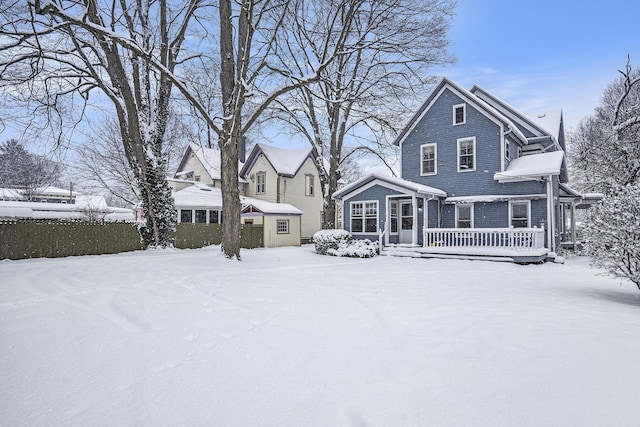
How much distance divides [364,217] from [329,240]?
7.83 ft

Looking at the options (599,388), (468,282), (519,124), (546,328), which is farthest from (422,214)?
(599,388)

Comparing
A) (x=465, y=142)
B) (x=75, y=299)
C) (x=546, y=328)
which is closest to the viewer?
(x=546, y=328)

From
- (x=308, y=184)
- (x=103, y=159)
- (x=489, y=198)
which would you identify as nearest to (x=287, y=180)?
(x=308, y=184)

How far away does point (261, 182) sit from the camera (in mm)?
26625

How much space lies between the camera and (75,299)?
603cm

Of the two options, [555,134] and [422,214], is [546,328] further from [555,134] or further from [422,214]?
[555,134]

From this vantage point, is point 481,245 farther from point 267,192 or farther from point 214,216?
point 214,216

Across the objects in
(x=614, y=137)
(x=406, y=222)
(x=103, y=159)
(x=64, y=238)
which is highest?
(x=614, y=137)

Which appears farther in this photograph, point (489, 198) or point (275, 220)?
point (275, 220)

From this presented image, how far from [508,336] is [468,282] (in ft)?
14.7

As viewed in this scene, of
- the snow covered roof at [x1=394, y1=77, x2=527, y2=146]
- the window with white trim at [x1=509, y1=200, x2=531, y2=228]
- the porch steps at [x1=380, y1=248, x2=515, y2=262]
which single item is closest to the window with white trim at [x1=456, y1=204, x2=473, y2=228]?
the window with white trim at [x1=509, y1=200, x2=531, y2=228]

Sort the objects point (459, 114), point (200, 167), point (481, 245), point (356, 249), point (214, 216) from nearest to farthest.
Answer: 1. point (481, 245)
2. point (356, 249)
3. point (459, 114)
4. point (214, 216)
5. point (200, 167)

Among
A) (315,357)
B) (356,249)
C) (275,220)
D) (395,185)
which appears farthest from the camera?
(275,220)

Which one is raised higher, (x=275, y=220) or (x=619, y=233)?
(x=275, y=220)
